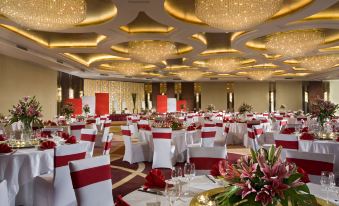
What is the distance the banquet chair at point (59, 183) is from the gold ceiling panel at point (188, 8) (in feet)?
13.3

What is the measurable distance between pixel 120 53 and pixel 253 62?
22.1ft

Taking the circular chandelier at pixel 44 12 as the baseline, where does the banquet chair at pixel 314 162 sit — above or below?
below

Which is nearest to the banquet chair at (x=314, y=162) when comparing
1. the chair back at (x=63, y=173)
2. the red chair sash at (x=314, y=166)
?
the red chair sash at (x=314, y=166)

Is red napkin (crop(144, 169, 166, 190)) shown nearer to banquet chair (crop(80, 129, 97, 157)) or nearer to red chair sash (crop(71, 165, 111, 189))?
red chair sash (crop(71, 165, 111, 189))

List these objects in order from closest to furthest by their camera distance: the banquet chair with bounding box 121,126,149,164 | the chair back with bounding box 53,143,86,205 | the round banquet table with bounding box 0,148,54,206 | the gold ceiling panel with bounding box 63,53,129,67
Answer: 1. the chair back with bounding box 53,143,86,205
2. the round banquet table with bounding box 0,148,54,206
3. the banquet chair with bounding box 121,126,149,164
4. the gold ceiling panel with bounding box 63,53,129,67

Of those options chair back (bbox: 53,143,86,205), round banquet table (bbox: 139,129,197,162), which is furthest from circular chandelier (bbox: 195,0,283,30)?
chair back (bbox: 53,143,86,205)

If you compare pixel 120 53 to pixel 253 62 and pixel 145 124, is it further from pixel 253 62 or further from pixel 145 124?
pixel 253 62

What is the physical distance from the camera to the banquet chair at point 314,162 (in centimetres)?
284

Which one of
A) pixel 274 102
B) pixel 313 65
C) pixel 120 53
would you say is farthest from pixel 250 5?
pixel 274 102

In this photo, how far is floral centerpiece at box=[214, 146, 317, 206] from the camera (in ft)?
4.26

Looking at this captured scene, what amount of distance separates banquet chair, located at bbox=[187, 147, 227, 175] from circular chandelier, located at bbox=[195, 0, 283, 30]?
299 cm

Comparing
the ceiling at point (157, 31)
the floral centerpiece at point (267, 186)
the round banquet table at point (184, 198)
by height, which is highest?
the ceiling at point (157, 31)

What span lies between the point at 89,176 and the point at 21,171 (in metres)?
1.99

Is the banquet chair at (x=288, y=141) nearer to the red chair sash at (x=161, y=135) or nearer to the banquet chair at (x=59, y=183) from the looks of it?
the red chair sash at (x=161, y=135)
